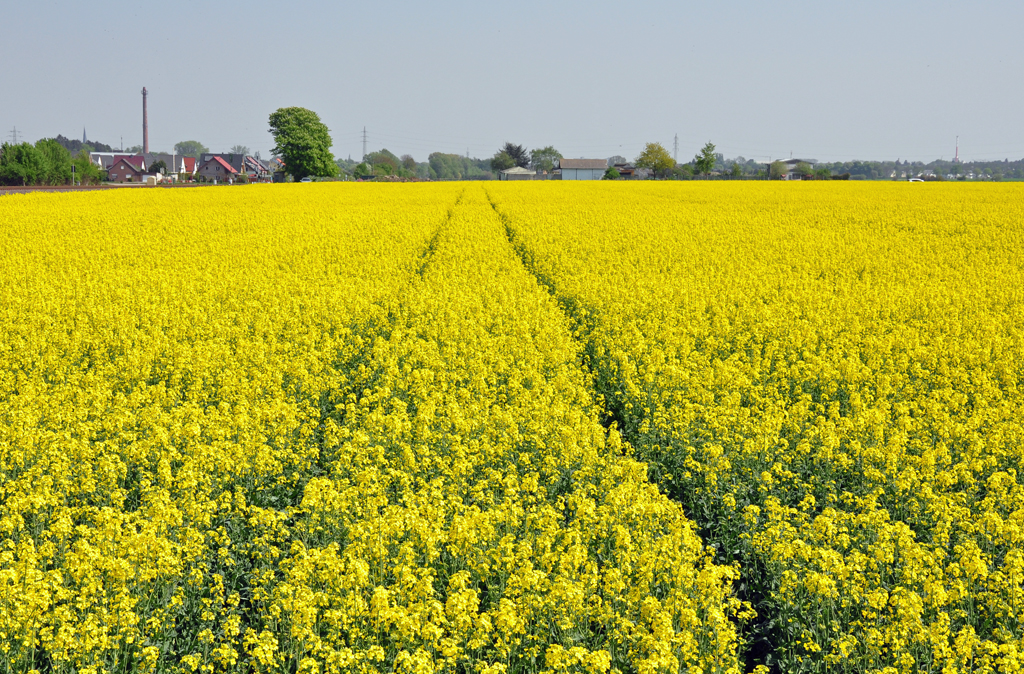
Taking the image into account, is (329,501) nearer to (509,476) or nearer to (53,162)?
(509,476)

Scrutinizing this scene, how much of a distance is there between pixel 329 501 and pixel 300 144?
347ft

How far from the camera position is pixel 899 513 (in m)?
7.39

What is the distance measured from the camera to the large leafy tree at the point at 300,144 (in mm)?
105000

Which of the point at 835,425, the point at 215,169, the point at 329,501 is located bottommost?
the point at 329,501

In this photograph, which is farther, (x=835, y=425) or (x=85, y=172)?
(x=85, y=172)

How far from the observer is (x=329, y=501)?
6.71 meters

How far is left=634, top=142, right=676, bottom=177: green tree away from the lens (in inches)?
4975

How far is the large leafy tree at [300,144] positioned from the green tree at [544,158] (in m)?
82.3

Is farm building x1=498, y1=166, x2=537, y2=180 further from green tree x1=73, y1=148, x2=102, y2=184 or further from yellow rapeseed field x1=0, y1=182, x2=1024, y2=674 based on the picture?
yellow rapeseed field x1=0, y1=182, x2=1024, y2=674

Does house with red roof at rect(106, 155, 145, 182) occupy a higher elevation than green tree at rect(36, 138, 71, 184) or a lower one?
higher

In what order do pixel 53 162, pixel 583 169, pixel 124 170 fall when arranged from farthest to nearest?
1. pixel 124 170
2. pixel 583 169
3. pixel 53 162

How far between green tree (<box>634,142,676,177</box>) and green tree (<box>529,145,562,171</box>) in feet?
165

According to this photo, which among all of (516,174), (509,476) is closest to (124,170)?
(516,174)

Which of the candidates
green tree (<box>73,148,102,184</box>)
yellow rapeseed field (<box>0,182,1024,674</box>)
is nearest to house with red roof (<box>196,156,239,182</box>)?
green tree (<box>73,148,102,184</box>)
